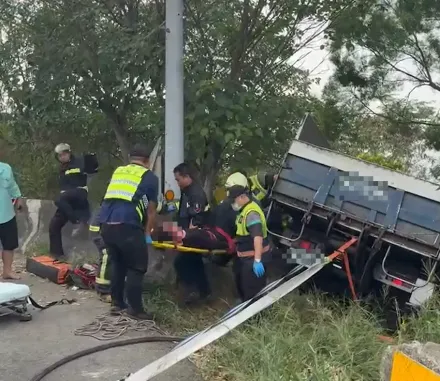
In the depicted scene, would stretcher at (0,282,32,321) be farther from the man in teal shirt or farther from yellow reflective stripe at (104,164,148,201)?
the man in teal shirt

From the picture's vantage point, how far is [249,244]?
6.19 metres

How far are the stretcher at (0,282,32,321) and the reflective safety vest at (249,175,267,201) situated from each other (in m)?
2.52

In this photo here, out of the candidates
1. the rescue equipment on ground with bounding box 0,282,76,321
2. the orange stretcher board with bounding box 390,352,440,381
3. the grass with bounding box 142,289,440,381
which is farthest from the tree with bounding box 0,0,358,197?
the orange stretcher board with bounding box 390,352,440,381

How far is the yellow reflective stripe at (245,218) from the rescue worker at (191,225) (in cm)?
74

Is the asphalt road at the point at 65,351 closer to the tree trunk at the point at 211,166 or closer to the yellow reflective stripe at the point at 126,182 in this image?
the yellow reflective stripe at the point at 126,182

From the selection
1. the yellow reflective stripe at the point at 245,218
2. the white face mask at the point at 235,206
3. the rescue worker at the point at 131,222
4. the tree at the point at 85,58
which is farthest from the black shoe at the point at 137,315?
the tree at the point at 85,58

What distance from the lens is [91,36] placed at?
8.13 meters

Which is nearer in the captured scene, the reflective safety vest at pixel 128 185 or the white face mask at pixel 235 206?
the reflective safety vest at pixel 128 185

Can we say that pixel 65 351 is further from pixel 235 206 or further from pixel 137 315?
pixel 235 206

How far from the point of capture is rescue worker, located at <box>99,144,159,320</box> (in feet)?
19.6

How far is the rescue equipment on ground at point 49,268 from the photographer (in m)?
7.55

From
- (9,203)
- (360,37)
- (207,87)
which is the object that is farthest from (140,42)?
(360,37)

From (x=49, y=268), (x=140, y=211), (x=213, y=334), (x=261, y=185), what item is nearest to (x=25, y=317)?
(x=140, y=211)

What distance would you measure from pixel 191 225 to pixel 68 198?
2.25 metres
